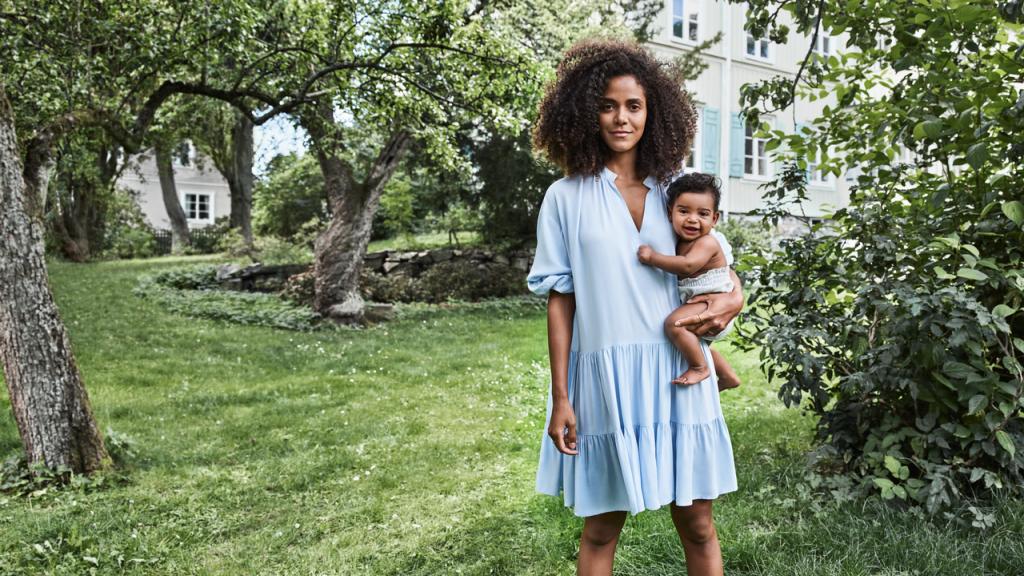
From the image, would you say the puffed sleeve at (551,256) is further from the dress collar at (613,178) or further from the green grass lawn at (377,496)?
the green grass lawn at (377,496)

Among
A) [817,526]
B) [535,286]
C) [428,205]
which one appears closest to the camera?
[535,286]

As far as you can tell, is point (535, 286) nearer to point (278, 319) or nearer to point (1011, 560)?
point (1011, 560)

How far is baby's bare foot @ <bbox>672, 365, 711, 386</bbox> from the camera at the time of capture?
1908 mm

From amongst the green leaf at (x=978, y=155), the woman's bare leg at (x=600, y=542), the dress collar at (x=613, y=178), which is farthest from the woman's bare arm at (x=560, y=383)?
the green leaf at (x=978, y=155)

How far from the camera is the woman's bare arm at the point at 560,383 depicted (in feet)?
6.32

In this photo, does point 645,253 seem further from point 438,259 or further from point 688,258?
point 438,259

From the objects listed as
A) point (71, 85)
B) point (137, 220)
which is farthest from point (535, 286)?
point (137, 220)

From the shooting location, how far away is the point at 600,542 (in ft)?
6.61

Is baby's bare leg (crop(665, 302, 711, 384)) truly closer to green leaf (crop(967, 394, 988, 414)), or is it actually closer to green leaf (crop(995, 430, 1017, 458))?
green leaf (crop(967, 394, 988, 414))

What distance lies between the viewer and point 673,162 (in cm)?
205

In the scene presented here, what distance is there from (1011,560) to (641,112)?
7.11ft

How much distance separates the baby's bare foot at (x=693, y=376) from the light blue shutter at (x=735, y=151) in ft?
46.1

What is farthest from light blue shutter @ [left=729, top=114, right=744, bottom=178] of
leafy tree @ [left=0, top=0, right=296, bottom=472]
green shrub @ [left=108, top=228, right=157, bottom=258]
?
green shrub @ [left=108, top=228, right=157, bottom=258]

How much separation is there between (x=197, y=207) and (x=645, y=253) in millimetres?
31778
